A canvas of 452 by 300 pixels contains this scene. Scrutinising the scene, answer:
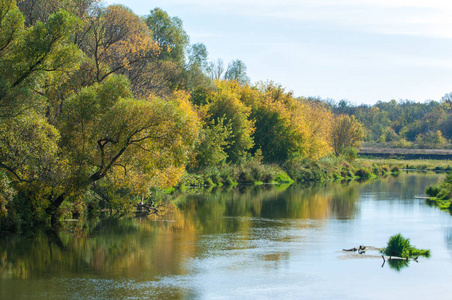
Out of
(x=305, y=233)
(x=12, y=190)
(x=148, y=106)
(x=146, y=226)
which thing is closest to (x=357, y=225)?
(x=305, y=233)

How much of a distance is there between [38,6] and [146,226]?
16.8 m

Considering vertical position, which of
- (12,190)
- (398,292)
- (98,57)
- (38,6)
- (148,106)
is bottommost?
(398,292)

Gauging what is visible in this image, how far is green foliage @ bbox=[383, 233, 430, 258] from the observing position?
2181 centimetres

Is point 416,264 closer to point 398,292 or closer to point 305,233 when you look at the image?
point 398,292

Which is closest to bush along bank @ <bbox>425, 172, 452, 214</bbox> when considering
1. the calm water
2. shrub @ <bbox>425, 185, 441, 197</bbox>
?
shrub @ <bbox>425, 185, 441, 197</bbox>

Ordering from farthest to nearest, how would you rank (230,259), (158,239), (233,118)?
(233,118) → (158,239) → (230,259)

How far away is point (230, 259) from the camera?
68.7ft

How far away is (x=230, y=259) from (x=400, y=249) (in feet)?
22.6

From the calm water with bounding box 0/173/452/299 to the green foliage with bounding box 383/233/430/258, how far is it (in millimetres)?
623

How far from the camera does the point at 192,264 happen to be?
65.5ft

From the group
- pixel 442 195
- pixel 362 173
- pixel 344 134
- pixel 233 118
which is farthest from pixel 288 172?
pixel 442 195

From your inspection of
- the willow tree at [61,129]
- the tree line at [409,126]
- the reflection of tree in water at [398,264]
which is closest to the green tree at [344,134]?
the tree line at [409,126]

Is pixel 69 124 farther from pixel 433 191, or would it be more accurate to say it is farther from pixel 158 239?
pixel 433 191

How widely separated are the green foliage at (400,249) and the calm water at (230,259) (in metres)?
0.62
